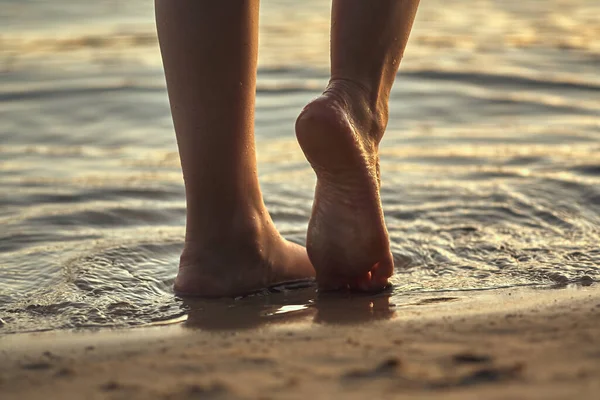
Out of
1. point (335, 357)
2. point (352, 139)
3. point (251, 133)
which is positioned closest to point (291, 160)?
point (251, 133)

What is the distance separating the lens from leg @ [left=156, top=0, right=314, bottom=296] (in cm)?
178

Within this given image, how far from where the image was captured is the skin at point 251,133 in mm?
1778

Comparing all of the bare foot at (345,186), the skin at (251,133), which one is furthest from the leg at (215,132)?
the bare foot at (345,186)

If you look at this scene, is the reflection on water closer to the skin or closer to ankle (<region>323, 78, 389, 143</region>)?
the skin

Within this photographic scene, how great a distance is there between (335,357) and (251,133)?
66 centimetres

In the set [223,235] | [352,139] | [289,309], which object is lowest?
[289,309]

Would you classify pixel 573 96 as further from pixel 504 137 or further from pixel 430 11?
pixel 430 11

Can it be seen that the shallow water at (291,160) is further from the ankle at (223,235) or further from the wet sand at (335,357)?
the wet sand at (335,357)

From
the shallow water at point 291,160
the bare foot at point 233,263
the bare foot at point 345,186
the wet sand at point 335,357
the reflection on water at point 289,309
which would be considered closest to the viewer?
the wet sand at point 335,357

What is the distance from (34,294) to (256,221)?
0.43m

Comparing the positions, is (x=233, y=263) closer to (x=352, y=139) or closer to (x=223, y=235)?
(x=223, y=235)

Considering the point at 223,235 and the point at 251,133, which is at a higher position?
the point at 251,133

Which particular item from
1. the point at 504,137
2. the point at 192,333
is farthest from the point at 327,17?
the point at 192,333

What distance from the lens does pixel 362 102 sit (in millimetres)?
1828
